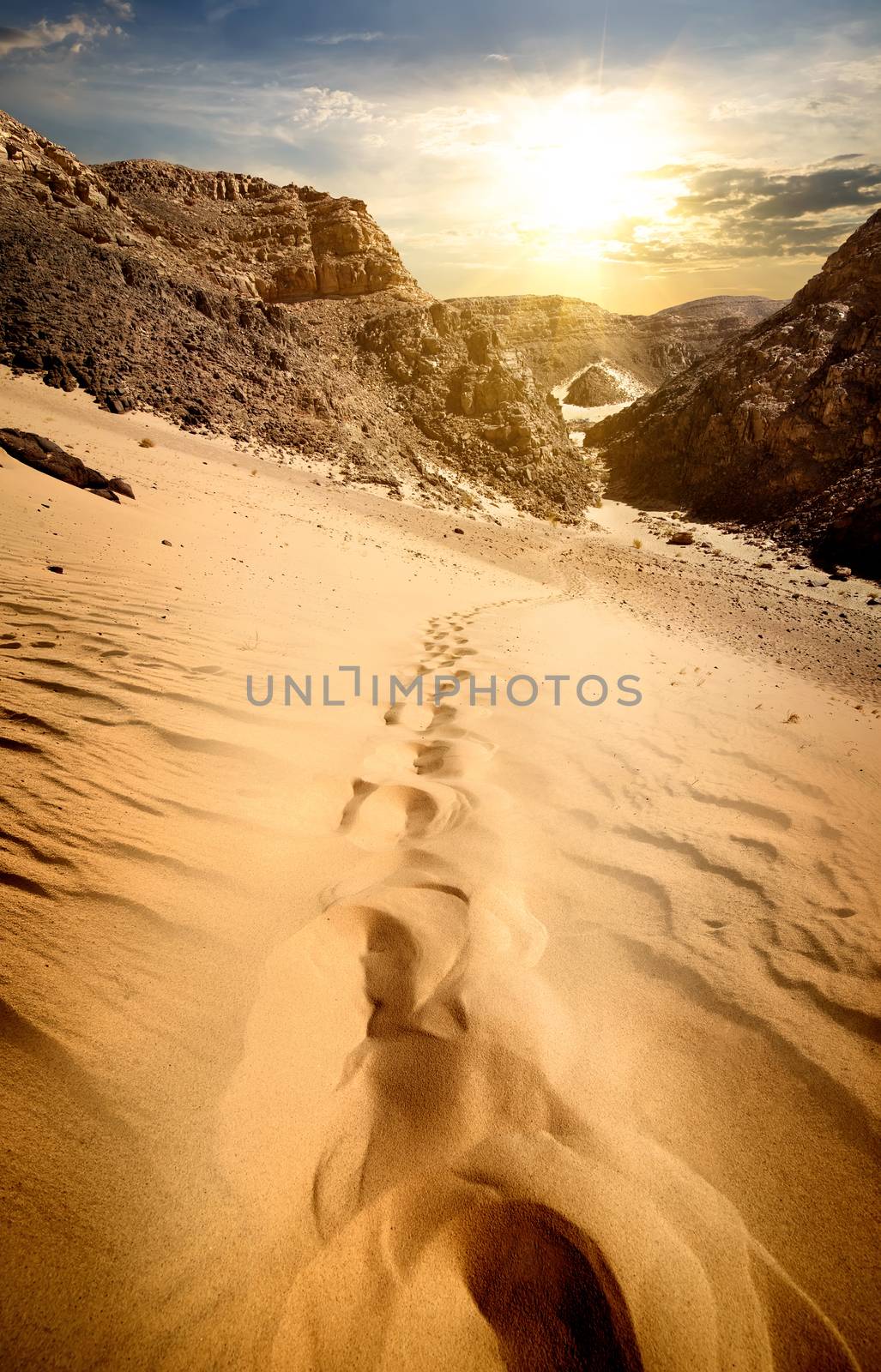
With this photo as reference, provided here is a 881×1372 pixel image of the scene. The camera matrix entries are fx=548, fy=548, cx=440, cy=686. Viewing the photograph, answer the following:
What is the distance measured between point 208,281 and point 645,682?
23458 mm

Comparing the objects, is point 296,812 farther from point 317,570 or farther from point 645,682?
point 317,570

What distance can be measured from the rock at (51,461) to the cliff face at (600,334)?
60.5 meters

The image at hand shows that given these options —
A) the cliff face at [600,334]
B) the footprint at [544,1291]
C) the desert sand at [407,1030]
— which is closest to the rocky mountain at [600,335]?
the cliff face at [600,334]

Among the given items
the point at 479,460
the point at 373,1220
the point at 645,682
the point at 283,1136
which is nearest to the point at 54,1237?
the point at 283,1136

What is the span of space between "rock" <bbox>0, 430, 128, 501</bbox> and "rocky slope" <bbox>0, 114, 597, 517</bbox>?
6820 mm

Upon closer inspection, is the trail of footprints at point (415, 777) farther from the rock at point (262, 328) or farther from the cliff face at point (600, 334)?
the cliff face at point (600, 334)

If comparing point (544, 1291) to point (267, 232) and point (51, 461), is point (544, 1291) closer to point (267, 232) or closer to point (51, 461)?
point (51, 461)

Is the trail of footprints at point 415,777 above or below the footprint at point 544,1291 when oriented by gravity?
above

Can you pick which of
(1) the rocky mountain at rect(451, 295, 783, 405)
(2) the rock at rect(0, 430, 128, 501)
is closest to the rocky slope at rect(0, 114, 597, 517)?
(2) the rock at rect(0, 430, 128, 501)

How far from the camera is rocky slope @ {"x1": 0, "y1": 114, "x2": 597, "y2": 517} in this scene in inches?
580

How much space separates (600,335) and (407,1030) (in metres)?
77.5

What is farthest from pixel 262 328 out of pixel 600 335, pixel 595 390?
pixel 600 335

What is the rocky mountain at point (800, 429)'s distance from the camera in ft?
60.4

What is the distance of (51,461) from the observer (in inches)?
289
